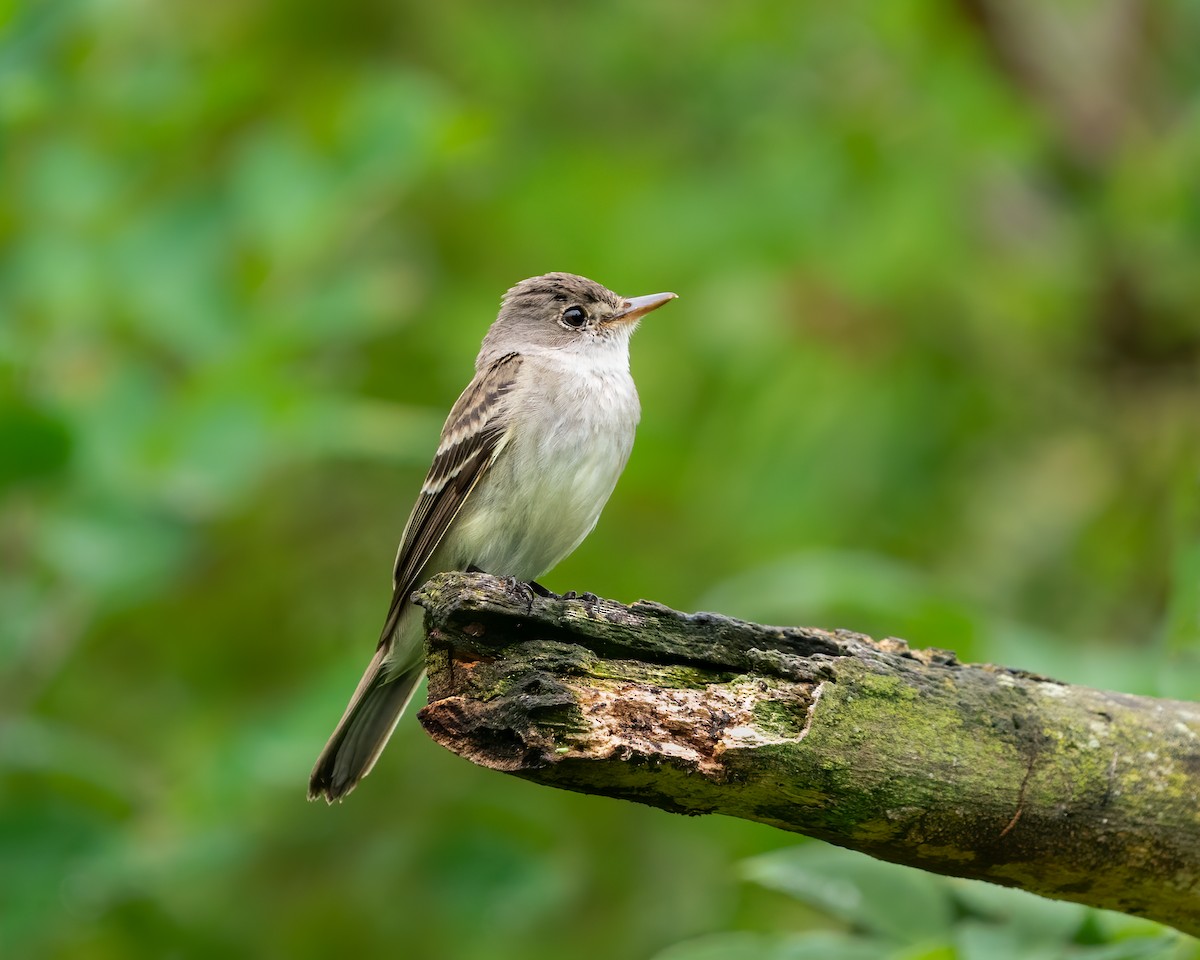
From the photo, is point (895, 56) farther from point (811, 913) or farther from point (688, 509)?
point (811, 913)

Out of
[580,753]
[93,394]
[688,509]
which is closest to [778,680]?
[580,753]

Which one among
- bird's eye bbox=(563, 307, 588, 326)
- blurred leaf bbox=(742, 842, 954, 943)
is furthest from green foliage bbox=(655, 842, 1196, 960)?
bird's eye bbox=(563, 307, 588, 326)

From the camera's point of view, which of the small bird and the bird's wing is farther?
the bird's wing

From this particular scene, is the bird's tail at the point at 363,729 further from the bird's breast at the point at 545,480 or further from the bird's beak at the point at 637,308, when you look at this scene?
the bird's beak at the point at 637,308

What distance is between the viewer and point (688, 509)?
7.98 metres

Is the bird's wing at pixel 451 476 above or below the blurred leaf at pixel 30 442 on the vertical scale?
above

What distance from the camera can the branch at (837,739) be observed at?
→ 124 inches

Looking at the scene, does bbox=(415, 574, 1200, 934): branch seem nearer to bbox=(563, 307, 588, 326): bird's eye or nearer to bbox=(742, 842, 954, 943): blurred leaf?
bbox=(742, 842, 954, 943): blurred leaf

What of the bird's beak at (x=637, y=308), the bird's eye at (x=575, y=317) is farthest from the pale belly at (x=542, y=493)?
the bird's eye at (x=575, y=317)

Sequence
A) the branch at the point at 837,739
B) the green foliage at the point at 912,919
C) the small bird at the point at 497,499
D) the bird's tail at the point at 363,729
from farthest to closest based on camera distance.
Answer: the small bird at the point at 497,499 < the bird's tail at the point at 363,729 < the green foliage at the point at 912,919 < the branch at the point at 837,739

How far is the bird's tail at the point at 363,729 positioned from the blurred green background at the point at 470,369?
0.10 metres

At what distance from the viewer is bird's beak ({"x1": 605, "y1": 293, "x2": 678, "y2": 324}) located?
20.7 ft

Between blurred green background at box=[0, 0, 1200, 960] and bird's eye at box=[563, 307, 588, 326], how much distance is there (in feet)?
2.58

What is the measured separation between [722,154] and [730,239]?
1673 mm
